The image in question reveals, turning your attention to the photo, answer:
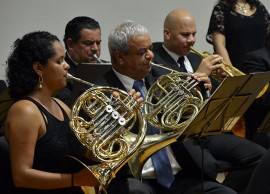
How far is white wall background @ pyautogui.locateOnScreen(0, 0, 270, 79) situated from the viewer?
417cm

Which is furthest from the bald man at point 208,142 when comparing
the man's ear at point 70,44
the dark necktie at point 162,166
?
the man's ear at point 70,44

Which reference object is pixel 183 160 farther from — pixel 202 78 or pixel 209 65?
pixel 209 65

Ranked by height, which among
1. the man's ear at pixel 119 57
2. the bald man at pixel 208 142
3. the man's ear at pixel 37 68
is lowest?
the bald man at pixel 208 142

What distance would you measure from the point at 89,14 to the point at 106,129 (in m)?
2.03

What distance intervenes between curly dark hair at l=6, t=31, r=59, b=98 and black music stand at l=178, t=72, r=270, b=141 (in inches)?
24.6

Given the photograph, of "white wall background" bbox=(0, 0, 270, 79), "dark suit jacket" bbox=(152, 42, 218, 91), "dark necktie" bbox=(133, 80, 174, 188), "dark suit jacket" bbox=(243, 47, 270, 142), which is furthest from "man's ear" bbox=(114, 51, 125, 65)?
"white wall background" bbox=(0, 0, 270, 79)

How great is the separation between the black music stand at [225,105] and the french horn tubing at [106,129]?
228mm

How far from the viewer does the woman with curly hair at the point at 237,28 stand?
425 centimetres

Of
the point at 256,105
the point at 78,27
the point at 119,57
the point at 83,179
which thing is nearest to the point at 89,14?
the point at 78,27

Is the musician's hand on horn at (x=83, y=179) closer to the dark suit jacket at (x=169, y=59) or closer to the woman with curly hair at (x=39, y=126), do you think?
the woman with curly hair at (x=39, y=126)

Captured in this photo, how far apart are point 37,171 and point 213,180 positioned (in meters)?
0.90

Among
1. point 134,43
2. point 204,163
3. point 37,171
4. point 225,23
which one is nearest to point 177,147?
point 204,163

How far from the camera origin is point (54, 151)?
8.26ft

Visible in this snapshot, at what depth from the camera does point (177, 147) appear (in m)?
2.94
